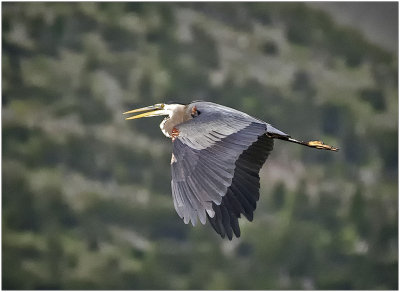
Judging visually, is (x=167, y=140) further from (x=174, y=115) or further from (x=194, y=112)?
(x=194, y=112)

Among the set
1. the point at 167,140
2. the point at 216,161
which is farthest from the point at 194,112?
the point at 167,140

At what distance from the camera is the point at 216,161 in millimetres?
7293

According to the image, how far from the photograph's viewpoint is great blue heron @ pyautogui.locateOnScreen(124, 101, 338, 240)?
7.18m

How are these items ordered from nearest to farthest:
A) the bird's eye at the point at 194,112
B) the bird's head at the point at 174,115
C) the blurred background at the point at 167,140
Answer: the bird's eye at the point at 194,112 → the bird's head at the point at 174,115 → the blurred background at the point at 167,140

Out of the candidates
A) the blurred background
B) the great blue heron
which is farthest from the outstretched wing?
the blurred background

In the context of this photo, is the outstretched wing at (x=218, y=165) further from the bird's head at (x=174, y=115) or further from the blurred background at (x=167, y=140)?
the blurred background at (x=167, y=140)

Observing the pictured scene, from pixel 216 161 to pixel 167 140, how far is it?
1396 cm

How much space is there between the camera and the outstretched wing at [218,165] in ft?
23.5

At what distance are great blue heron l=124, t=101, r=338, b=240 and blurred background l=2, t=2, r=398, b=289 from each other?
13234 mm

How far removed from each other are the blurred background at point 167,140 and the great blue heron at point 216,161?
1323 centimetres

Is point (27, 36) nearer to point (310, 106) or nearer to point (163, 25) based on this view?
point (163, 25)

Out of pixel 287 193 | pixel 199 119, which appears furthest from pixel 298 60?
pixel 199 119

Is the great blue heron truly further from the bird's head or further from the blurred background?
the blurred background

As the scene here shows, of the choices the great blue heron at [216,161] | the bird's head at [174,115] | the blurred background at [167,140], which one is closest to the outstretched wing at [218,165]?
the great blue heron at [216,161]
